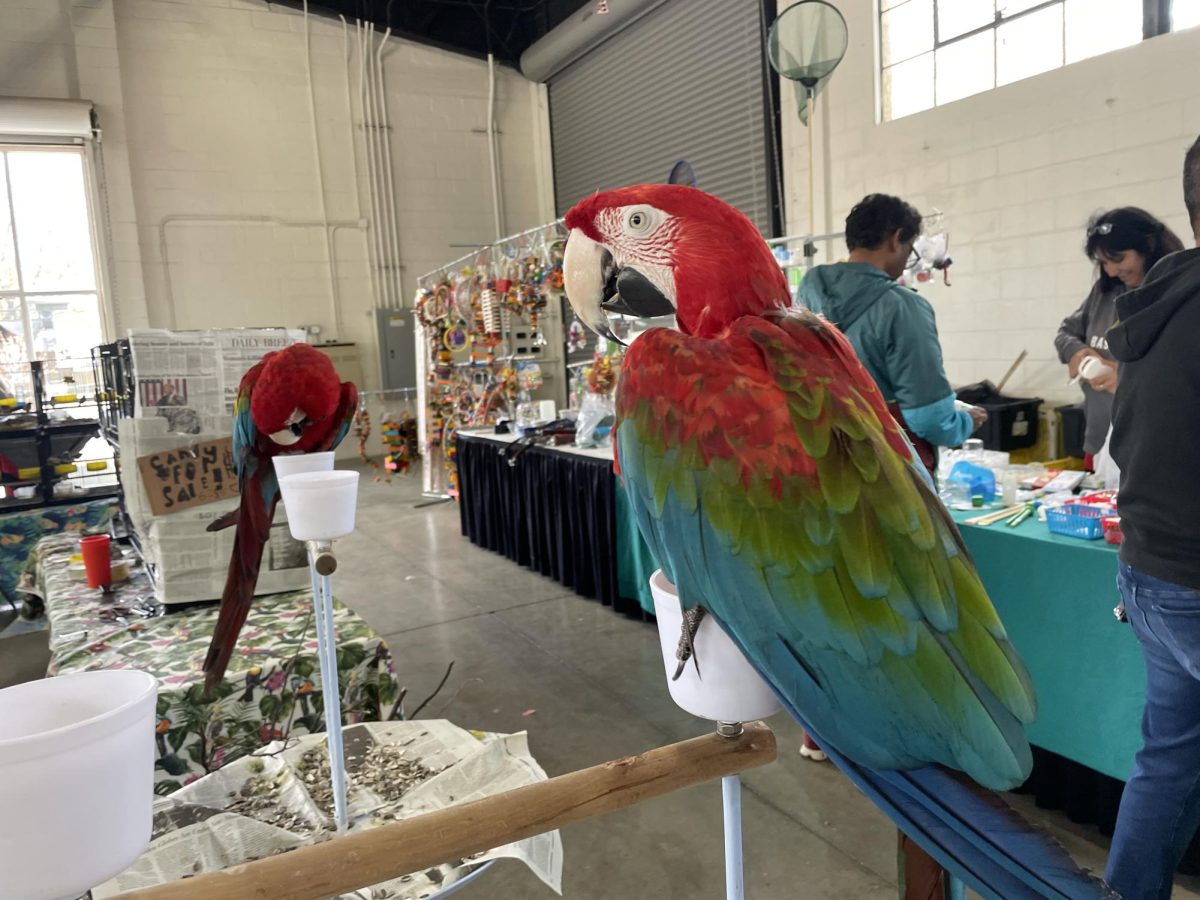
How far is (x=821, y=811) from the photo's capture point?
206cm

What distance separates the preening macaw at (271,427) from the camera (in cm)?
146

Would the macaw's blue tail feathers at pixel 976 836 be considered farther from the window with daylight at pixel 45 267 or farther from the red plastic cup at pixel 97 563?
the window with daylight at pixel 45 267

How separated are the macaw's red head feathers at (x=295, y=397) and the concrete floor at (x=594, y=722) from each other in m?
1.16

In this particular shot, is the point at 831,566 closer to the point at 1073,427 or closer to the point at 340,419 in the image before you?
the point at 340,419

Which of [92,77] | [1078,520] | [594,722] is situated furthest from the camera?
[92,77]

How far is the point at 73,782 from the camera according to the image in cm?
52

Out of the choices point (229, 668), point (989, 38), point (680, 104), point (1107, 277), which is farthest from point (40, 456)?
point (989, 38)

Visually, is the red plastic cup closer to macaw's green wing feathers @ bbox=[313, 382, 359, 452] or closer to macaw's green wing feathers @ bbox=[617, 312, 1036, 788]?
macaw's green wing feathers @ bbox=[313, 382, 359, 452]

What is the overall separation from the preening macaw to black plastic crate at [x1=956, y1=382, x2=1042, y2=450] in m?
3.53

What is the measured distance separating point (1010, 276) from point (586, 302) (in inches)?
166

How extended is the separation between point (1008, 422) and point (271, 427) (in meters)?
3.87

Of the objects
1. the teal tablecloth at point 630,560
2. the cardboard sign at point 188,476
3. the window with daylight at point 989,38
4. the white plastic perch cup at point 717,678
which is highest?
the window with daylight at point 989,38

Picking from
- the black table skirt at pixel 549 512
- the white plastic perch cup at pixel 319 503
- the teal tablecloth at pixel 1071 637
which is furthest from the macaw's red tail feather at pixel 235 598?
the black table skirt at pixel 549 512

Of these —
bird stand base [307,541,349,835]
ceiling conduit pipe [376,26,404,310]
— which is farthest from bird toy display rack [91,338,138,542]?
ceiling conduit pipe [376,26,404,310]
